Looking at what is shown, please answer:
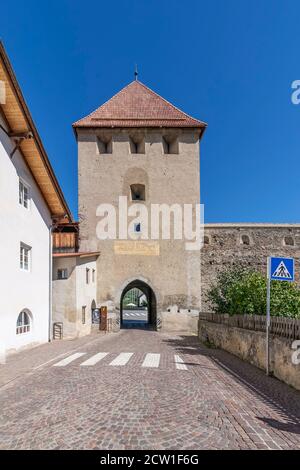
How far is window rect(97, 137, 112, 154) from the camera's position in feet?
75.6

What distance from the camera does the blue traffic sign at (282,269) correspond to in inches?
291

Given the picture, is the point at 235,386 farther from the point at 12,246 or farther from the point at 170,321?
the point at 170,321

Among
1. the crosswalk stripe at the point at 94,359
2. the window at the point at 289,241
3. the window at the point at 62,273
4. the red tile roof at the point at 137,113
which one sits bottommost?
the crosswalk stripe at the point at 94,359

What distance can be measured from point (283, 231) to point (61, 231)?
17.5 meters

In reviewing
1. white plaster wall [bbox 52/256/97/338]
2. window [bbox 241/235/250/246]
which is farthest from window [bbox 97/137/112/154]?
window [bbox 241/235/250/246]

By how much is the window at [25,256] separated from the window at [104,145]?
486 inches

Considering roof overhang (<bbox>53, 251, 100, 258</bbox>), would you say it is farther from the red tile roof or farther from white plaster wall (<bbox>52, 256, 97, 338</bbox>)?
the red tile roof

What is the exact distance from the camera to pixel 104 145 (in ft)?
76.7

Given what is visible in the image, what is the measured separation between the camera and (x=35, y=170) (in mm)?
13133

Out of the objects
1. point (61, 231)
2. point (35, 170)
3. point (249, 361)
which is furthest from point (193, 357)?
point (61, 231)

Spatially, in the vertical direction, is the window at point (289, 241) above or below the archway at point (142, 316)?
above

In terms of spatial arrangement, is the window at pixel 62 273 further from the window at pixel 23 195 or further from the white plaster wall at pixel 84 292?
the window at pixel 23 195

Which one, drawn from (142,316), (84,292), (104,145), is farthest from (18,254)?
(142,316)

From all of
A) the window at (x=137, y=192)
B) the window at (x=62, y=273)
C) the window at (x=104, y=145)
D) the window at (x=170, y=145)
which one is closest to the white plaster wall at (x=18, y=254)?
the window at (x=62, y=273)
